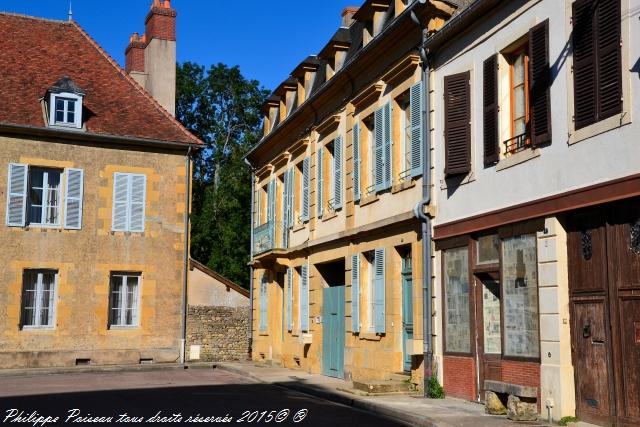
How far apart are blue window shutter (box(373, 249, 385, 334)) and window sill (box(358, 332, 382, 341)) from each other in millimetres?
102

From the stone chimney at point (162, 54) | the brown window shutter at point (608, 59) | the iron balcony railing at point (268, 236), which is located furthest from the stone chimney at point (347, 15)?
the brown window shutter at point (608, 59)

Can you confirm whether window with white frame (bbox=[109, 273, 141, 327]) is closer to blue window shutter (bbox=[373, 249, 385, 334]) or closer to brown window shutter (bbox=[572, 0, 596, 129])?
blue window shutter (bbox=[373, 249, 385, 334])

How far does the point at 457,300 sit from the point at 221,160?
29478mm

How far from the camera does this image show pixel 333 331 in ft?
60.6

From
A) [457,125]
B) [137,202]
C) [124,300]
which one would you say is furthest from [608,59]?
[124,300]

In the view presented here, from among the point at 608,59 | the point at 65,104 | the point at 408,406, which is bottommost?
the point at 408,406

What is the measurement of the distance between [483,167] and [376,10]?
225 inches

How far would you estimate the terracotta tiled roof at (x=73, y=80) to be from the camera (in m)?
23.3

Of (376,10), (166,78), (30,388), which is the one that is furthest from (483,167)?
(166,78)

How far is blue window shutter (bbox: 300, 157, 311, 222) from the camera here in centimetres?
2059

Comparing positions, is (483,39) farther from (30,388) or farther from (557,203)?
(30,388)

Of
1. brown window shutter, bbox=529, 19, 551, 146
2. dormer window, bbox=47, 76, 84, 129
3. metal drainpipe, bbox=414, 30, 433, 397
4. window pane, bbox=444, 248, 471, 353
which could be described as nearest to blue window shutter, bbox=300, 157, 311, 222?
metal drainpipe, bbox=414, 30, 433, 397

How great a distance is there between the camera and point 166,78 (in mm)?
26906

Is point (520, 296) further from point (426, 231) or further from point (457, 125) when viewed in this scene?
point (457, 125)
